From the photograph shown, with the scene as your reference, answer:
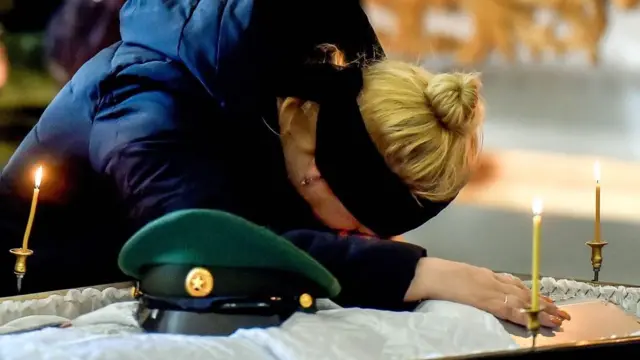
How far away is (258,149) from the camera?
735mm

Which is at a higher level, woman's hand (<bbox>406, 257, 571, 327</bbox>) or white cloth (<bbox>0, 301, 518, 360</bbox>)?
woman's hand (<bbox>406, 257, 571, 327</bbox>)

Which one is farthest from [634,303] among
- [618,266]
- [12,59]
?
[12,59]

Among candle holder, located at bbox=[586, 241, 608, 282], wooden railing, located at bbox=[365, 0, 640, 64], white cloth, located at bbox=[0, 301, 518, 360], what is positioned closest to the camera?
white cloth, located at bbox=[0, 301, 518, 360]

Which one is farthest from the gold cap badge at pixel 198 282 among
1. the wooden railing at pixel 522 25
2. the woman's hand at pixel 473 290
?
the wooden railing at pixel 522 25

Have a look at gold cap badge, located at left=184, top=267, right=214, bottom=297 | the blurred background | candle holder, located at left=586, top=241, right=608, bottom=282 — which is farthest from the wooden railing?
gold cap badge, located at left=184, top=267, right=214, bottom=297

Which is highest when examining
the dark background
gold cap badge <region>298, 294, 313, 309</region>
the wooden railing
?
the wooden railing

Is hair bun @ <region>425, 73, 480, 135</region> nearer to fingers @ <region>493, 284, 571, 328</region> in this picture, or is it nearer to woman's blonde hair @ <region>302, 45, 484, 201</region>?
woman's blonde hair @ <region>302, 45, 484, 201</region>

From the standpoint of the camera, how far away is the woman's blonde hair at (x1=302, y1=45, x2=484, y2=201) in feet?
2.30

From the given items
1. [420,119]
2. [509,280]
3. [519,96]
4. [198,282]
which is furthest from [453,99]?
[519,96]

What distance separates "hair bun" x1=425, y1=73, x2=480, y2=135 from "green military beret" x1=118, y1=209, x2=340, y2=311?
0.17m

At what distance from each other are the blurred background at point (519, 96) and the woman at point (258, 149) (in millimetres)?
49

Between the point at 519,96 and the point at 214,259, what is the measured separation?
A: 0.81 m

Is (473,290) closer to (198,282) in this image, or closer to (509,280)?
(509,280)

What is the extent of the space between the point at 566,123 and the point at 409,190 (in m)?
0.71
